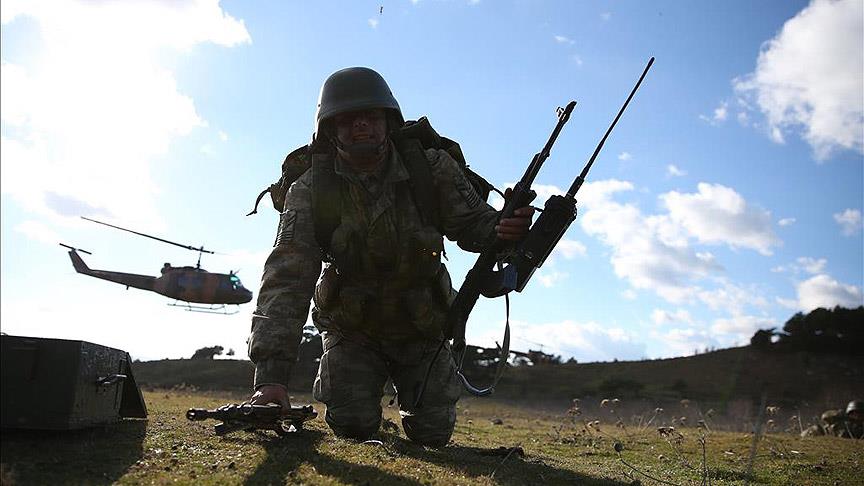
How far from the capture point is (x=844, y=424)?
9.35 meters

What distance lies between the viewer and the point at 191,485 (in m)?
2.61

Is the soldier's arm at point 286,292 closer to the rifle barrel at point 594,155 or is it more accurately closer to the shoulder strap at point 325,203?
the shoulder strap at point 325,203

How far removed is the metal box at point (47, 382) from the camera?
2795 mm

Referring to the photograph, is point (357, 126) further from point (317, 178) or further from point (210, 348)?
point (210, 348)

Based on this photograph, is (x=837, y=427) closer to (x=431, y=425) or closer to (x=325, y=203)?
(x=431, y=425)

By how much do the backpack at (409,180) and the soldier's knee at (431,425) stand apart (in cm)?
133

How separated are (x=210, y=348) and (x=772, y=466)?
2403 cm

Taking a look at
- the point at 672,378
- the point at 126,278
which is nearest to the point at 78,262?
the point at 126,278

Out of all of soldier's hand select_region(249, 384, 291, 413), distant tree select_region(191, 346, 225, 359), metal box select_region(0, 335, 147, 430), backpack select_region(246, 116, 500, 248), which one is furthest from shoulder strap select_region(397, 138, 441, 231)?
distant tree select_region(191, 346, 225, 359)

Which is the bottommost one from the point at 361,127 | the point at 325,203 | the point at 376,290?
the point at 376,290

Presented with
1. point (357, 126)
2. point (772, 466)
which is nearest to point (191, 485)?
point (357, 126)

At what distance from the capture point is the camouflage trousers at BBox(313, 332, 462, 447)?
4.76 m

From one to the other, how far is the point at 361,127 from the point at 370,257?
86 cm

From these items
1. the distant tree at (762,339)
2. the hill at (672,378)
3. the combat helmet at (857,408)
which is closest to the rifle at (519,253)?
the combat helmet at (857,408)
